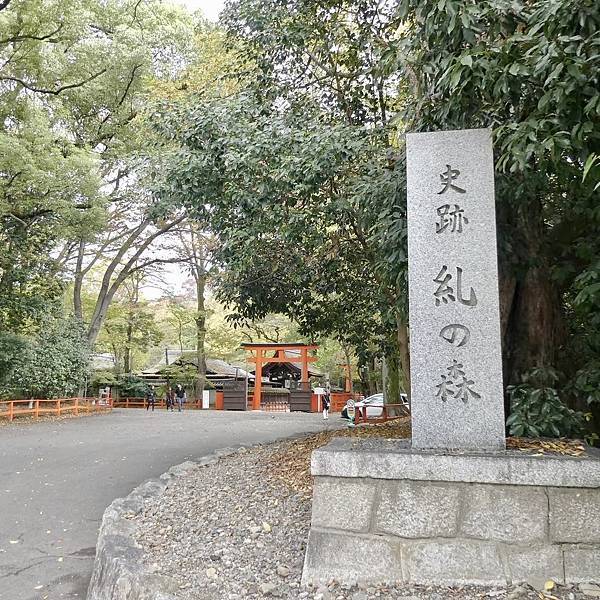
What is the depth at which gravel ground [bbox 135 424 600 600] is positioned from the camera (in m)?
2.83

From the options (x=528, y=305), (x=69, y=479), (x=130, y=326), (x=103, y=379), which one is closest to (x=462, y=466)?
(x=528, y=305)

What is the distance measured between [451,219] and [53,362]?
15.3m

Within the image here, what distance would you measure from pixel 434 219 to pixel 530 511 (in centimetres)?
185

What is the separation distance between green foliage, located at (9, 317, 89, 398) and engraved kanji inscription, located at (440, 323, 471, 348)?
14757 millimetres

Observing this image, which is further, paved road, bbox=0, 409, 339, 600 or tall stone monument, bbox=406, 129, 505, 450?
paved road, bbox=0, 409, 339, 600

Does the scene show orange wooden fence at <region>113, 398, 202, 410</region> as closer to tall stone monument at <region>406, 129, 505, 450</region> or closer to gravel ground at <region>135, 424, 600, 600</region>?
gravel ground at <region>135, 424, 600, 600</region>

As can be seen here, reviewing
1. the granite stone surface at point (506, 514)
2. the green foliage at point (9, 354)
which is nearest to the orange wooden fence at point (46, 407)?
the green foliage at point (9, 354)

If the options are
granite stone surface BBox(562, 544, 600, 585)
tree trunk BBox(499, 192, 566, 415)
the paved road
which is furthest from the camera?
tree trunk BBox(499, 192, 566, 415)

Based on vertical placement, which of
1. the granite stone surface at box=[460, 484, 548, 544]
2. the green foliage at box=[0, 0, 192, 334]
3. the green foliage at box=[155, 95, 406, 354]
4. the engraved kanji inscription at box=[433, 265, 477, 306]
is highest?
the green foliage at box=[0, 0, 192, 334]

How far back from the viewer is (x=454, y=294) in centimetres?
345

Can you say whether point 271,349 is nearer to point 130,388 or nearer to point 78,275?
point 78,275

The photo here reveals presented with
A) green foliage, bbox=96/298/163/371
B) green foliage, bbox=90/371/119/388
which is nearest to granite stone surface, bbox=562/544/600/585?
green foliage, bbox=90/371/119/388

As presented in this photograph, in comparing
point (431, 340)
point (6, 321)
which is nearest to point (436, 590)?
point (431, 340)

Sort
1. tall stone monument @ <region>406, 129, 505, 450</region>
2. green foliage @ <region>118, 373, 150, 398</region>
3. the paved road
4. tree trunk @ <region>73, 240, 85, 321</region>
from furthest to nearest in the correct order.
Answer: green foliage @ <region>118, 373, 150, 398</region> < tree trunk @ <region>73, 240, 85, 321</region> < the paved road < tall stone monument @ <region>406, 129, 505, 450</region>
